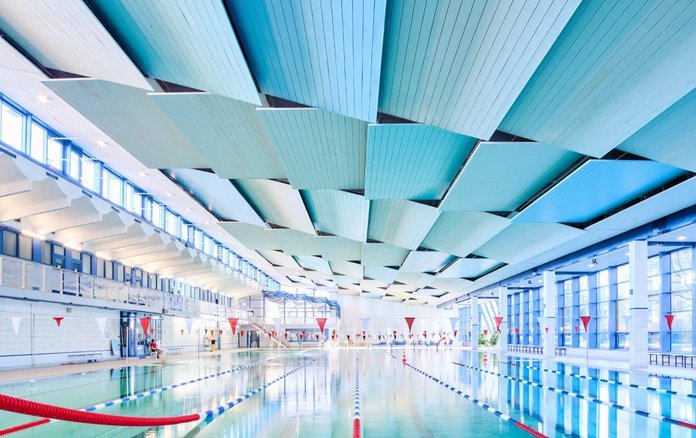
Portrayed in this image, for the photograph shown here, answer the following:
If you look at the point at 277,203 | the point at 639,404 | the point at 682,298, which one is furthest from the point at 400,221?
the point at 639,404

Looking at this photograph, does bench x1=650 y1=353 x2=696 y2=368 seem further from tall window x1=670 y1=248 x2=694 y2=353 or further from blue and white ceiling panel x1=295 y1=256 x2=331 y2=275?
blue and white ceiling panel x1=295 y1=256 x2=331 y2=275

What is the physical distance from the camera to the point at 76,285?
22.9 m

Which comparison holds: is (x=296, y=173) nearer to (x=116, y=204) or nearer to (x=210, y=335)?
(x=116, y=204)

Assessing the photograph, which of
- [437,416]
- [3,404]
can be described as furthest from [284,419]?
[3,404]

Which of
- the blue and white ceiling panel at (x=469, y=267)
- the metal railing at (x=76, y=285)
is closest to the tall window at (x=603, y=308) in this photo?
the blue and white ceiling panel at (x=469, y=267)

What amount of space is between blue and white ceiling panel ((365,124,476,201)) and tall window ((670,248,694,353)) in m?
13.8

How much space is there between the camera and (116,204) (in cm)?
2627

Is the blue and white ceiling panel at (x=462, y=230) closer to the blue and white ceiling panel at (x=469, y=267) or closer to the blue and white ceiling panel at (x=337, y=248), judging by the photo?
the blue and white ceiling panel at (x=469, y=267)

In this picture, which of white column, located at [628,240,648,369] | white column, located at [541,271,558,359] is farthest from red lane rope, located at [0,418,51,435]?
white column, located at [541,271,558,359]

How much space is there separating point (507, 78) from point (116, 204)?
2059 cm

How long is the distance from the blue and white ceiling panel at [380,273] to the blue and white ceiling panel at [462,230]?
12.3m

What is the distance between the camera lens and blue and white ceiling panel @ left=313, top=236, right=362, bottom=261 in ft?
103

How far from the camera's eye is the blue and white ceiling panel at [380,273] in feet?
138

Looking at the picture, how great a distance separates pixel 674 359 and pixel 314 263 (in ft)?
75.9
